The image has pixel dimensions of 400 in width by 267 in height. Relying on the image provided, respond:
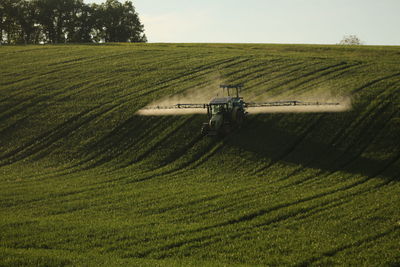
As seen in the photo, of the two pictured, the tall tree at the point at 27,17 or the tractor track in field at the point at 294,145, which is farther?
the tall tree at the point at 27,17

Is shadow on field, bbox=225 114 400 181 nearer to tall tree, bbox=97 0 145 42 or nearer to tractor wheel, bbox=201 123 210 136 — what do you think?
tractor wheel, bbox=201 123 210 136

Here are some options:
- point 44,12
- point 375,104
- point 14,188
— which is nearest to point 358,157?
point 375,104

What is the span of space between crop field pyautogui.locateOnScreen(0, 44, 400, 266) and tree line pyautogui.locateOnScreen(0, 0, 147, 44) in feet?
175

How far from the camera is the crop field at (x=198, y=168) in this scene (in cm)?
2034

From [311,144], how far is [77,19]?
92.5 meters

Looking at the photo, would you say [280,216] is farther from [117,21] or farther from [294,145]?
[117,21]

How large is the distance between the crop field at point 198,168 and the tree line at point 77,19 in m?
53.3

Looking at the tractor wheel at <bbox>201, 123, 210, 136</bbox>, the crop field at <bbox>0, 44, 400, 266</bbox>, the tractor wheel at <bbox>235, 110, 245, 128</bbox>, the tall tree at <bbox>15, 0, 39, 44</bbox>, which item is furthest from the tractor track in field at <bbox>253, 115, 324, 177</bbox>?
the tall tree at <bbox>15, 0, 39, 44</bbox>

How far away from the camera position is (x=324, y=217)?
77.4ft

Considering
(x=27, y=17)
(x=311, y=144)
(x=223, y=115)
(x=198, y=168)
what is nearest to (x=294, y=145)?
(x=311, y=144)

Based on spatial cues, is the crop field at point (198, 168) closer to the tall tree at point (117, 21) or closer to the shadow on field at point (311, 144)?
the shadow on field at point (311, 144)

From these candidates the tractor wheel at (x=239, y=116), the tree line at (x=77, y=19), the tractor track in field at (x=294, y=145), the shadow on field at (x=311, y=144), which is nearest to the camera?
the shadow on field at (x=311, y=144)

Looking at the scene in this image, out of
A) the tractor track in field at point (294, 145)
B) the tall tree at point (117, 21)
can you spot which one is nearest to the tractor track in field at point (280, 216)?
the tractor track in field at point (294, 145)

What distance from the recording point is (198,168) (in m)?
34.2
